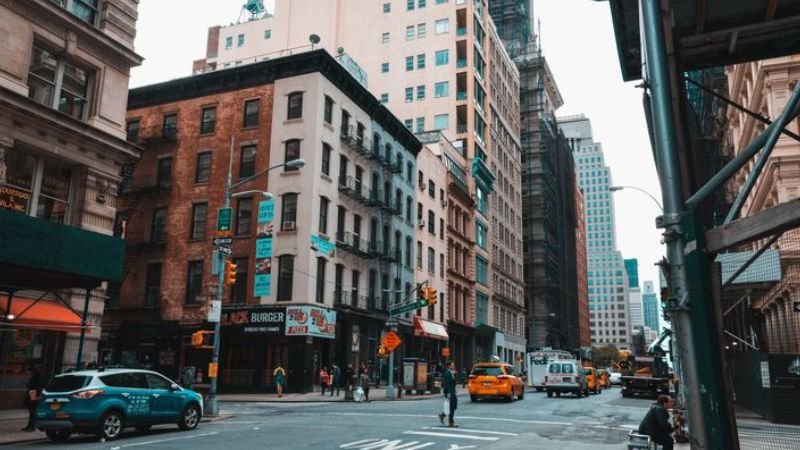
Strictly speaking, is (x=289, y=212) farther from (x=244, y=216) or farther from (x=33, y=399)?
(x=33, y=399)

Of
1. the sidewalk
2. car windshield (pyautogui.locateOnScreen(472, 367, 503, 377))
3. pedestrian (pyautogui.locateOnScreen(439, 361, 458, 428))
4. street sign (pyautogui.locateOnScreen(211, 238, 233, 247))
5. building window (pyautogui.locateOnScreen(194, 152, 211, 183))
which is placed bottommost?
the sidewalk

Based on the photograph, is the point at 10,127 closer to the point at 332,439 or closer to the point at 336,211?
the point at 332,439

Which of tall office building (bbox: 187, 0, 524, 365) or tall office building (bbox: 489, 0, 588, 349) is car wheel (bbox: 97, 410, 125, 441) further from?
tall office building (bbox: 489, 0, 588, 349)

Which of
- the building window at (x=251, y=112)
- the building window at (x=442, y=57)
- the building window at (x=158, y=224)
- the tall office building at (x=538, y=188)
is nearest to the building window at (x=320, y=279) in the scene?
the building window at (x=251, y=112)

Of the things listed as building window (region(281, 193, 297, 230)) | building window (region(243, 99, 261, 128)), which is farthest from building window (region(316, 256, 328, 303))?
building window (region(243, 99, 261, 128))

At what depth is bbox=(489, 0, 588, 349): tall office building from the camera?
328ft

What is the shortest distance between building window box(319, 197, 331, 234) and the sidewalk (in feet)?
60.1

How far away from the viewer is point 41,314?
1969 centimetres

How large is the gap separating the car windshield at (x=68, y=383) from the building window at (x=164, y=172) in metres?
29.7

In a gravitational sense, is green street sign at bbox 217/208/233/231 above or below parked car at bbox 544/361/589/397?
above

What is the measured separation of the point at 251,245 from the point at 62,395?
25.0m

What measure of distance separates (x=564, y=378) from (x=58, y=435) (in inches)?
1217

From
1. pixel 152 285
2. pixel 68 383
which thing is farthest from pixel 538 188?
pixel 68 383

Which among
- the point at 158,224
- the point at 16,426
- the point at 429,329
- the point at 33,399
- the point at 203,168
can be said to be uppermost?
the point at 203,168
